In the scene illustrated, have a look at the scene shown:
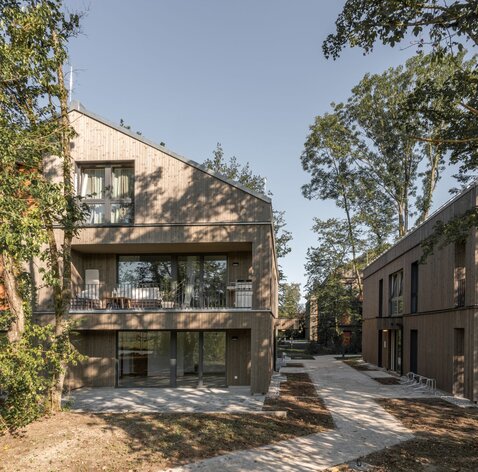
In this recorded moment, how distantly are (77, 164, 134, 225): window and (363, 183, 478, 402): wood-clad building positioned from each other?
9775 mm

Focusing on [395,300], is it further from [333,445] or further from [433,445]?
[333,445]

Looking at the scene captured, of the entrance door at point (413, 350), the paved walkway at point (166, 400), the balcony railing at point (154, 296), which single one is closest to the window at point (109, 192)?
the balcony railing at point (154, 296)

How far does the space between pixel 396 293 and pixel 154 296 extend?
13.3m

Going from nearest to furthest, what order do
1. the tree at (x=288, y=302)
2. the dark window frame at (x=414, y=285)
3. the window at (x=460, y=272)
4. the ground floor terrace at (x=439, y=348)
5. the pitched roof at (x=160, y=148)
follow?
the ground floor terrace at (x=439, y=348), the window at (x=460, y=272), the pitched roof at (x=160, y=148), the dark window frame at (x=414, y=285), the tree at (x=288, y=302)

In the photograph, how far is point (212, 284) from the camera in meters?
15.8

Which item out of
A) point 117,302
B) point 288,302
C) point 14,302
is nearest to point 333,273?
point 288,302

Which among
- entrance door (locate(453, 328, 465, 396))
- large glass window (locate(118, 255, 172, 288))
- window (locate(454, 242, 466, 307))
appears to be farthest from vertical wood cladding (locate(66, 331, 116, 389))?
window (locate(454, 242, 466, 307))

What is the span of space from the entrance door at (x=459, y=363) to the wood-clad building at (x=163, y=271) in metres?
5.90

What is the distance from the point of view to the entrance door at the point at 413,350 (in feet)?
60.7

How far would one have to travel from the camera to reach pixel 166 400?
41.3 feet

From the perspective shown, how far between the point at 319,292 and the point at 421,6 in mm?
29185

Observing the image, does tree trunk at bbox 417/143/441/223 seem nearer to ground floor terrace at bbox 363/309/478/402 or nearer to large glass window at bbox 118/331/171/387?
ground floor terrace at bbox 363/309/478/402

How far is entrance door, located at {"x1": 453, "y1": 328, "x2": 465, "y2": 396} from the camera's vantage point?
13.8 metres

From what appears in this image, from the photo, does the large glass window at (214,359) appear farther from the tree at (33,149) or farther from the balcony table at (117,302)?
the tree at (33,149)
